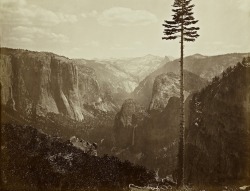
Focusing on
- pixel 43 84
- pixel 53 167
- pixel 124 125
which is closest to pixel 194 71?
pixel 124 125

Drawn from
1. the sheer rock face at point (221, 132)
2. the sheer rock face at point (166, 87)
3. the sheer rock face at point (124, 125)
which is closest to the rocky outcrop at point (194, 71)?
the sheer rock face at point (166, 87)

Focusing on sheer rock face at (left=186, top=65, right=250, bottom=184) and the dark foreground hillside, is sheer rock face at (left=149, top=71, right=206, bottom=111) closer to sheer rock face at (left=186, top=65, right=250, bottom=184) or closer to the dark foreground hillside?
sheer rock face at (left=186, top=65, right=250, bottom=184)

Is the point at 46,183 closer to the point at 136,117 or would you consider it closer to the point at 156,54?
the point at 156,54

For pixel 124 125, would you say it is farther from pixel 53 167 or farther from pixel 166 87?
pixel 53 167

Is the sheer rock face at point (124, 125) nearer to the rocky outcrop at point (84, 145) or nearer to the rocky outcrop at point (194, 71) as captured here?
the rocky outcrop at point (194, 71)

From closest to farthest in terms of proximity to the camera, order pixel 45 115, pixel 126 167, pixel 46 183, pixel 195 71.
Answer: pixel 46 183
pixel 126 167
pixel 45 115
pixel 195 71

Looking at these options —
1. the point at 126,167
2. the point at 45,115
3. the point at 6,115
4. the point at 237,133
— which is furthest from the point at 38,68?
the point at 237,133
